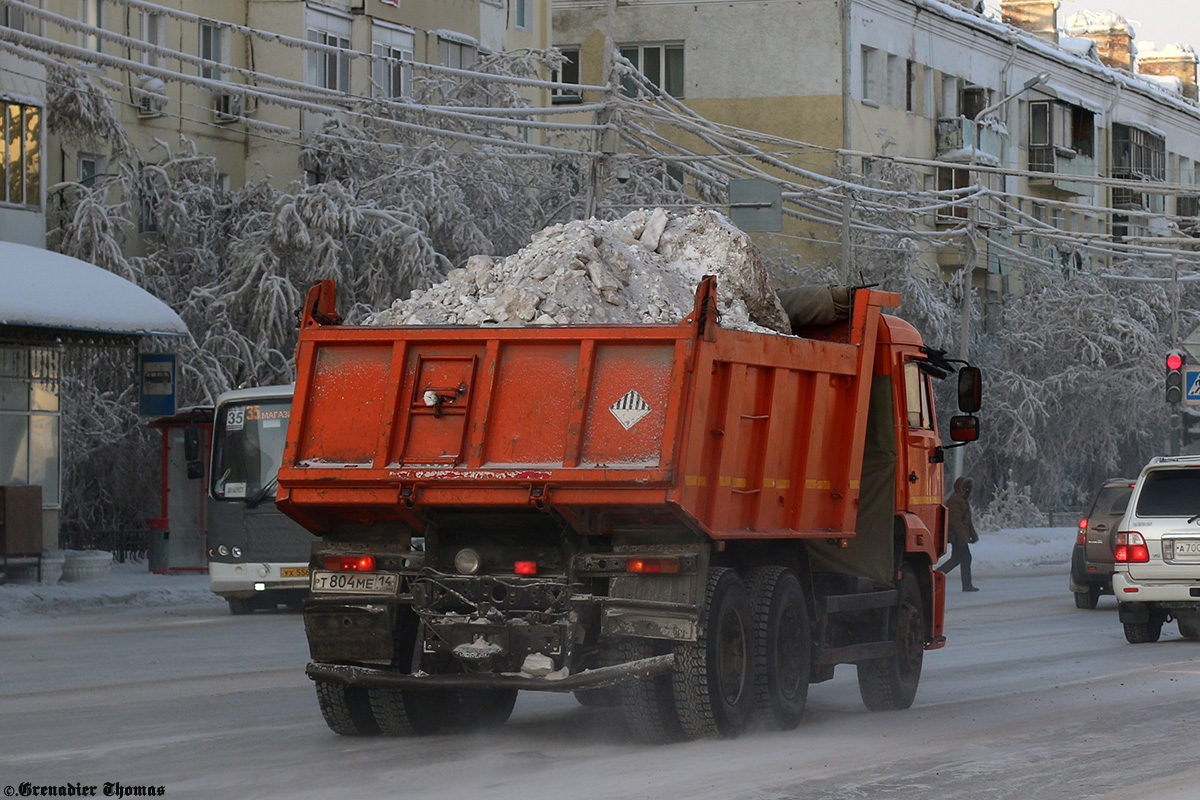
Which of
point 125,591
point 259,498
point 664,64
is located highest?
point 664,64

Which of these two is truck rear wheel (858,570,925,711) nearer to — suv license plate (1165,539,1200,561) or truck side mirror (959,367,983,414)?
truck side mirror (959,367,983,414)

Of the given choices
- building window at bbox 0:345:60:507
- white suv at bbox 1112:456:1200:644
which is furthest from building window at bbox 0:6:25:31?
white suv at bbox 1112:456:1200:644

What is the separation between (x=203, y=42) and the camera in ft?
117

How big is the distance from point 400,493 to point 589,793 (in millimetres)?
2242

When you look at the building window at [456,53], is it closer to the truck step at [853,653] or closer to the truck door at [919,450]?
the truck door at [919,450]

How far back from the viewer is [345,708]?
1065 centimetres

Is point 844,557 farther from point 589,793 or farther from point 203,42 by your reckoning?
point 203,42

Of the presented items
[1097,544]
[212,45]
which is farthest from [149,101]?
[1097,544]

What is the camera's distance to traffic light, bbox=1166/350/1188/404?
105 feet

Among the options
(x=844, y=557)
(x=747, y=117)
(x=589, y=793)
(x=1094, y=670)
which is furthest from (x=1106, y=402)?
(x=589, y=793)

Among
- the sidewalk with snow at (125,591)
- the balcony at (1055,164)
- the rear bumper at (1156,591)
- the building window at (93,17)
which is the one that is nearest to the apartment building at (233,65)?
the building window at (93,17)

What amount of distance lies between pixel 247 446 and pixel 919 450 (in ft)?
38.3

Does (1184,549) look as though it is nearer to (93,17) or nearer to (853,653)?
(853,653)

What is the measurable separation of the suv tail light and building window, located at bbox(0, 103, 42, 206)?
1851 cm
